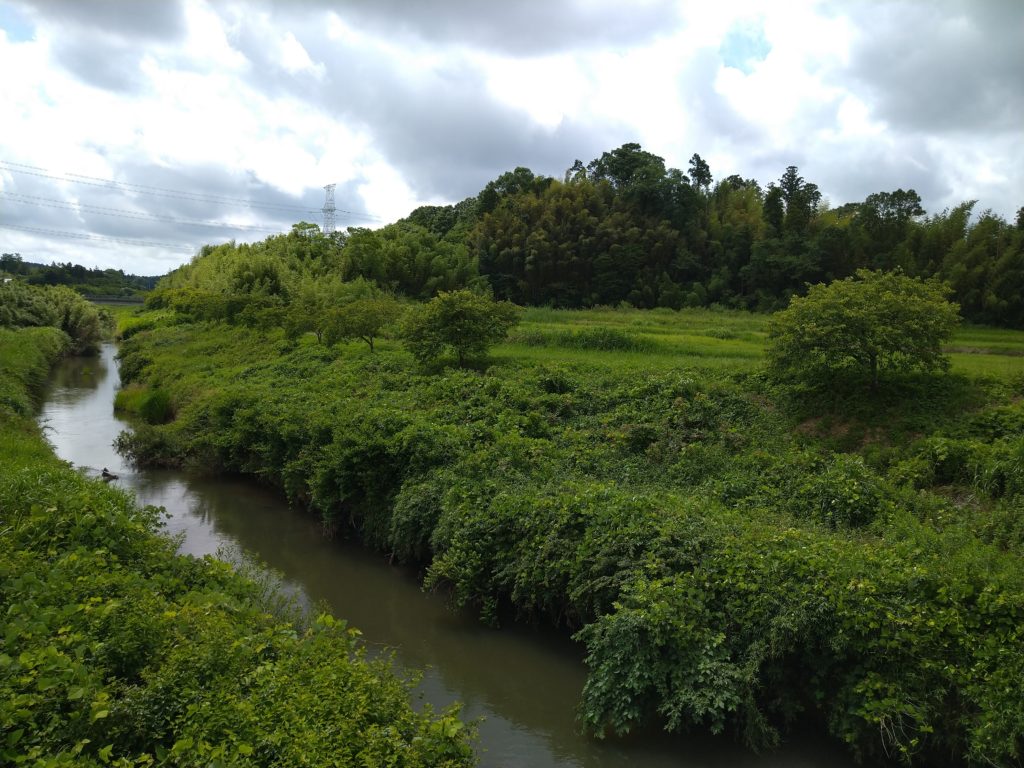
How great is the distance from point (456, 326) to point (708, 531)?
13.8m

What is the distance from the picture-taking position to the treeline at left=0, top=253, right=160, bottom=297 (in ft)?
352

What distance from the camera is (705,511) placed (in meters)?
11.0

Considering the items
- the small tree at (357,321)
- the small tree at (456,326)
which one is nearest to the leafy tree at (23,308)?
the small tree at (357,321)

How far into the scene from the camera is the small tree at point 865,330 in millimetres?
14680

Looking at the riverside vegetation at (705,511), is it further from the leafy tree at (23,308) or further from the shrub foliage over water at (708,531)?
the leafy tree at (23,308)

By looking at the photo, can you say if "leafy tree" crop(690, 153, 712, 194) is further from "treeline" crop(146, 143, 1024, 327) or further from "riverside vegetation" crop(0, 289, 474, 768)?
"riverside vegetation" crop(0, 289, 474, 768)

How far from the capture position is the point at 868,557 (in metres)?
8.78

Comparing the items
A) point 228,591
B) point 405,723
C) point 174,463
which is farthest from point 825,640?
point 174,463

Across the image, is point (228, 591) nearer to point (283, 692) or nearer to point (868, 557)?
point (283, 692)

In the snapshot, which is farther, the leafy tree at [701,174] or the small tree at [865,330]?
the leafy tree at [701,174]

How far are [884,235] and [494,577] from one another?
38.3 metres

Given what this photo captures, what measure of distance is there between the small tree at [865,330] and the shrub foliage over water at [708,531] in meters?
1.03

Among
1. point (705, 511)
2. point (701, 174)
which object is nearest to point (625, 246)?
point (701, 174)

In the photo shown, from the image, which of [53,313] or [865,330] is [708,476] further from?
[53,313]
